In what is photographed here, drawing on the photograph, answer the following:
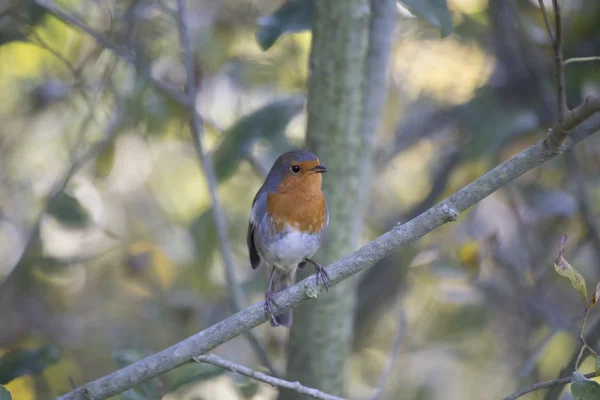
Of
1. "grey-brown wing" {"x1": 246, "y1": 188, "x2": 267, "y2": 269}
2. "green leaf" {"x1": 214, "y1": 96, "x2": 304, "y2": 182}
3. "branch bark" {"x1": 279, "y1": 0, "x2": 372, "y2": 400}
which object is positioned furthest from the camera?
"grey-brown wing" {"x1": 246, "y1": 188, "x2": 267, "y2": 269}

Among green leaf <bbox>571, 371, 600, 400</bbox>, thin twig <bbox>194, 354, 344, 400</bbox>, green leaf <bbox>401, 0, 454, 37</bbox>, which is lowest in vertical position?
thin twig <bbox>194, 354, 344, 400</bbox>

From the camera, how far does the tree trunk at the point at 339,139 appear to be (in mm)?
2859

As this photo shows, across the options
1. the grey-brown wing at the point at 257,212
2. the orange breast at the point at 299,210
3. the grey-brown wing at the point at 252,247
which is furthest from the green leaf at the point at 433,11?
the grey-brown wing at the point at 252,247

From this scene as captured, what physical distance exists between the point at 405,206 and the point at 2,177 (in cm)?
320

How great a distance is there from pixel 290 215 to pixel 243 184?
6.86 feet

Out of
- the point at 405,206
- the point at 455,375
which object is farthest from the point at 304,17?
the point at 455,375

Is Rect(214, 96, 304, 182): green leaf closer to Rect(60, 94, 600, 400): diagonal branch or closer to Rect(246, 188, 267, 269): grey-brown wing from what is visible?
Rect(246, 188, 267, 269): grey-brown wing

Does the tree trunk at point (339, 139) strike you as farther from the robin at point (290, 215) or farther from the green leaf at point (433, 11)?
the green leaf at point (433, 11)

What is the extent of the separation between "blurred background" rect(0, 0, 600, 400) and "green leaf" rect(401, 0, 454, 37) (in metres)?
0.90

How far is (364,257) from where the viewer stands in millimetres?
2168

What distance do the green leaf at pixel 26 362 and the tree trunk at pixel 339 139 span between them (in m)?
1.11

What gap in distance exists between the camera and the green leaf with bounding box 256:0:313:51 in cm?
308

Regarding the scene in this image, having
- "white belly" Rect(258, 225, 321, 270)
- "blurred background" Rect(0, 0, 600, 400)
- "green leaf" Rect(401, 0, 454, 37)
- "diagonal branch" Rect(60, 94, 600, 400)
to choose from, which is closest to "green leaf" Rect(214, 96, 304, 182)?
"blurred background" Rect(0, 0, 600, 400)

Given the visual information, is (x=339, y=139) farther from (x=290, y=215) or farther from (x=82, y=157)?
(x=82, y=157)
